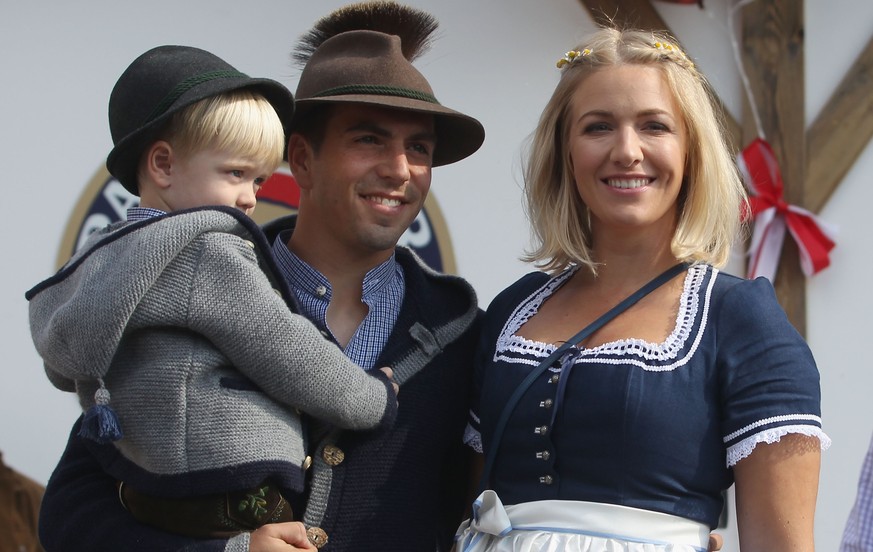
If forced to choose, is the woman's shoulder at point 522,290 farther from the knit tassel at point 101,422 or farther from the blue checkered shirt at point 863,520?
the knit tassel at point 101,422

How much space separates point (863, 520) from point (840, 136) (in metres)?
2.51

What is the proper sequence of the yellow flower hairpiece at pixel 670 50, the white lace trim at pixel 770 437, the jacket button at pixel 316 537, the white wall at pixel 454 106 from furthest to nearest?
1. the white wall at pixel 454 106
2. the yellow flower hairpiece at pixel 670 50
3. the jacket button at pixel 316 537
4. the white lace trim at pixel 770 437

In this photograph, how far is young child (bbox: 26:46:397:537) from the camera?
81.2 inches

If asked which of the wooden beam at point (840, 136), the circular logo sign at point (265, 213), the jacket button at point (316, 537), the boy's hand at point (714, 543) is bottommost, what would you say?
the jacket button at point (316, 537)

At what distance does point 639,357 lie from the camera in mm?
2191

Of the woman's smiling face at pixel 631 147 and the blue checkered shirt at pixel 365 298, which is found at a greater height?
the woman's smiling face at pixel 631 147

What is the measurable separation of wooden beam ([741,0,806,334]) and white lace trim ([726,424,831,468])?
2.52m

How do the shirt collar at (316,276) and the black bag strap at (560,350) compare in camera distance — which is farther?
the shirt collar at (316,276)

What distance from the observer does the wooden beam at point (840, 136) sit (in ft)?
14.6

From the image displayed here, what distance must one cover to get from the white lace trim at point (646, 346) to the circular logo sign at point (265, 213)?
1.71m

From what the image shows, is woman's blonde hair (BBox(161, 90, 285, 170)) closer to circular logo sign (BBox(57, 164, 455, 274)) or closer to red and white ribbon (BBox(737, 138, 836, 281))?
circular logo sign (BBox(57, 164, 455, 274))

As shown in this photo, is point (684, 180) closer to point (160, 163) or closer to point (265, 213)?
point (160, 163)

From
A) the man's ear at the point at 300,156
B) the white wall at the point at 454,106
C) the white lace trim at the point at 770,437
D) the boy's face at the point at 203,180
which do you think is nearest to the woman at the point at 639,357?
the white lace trim at the point at 770,437

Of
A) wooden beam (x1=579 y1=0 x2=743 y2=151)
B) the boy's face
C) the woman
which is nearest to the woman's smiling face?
the woman
